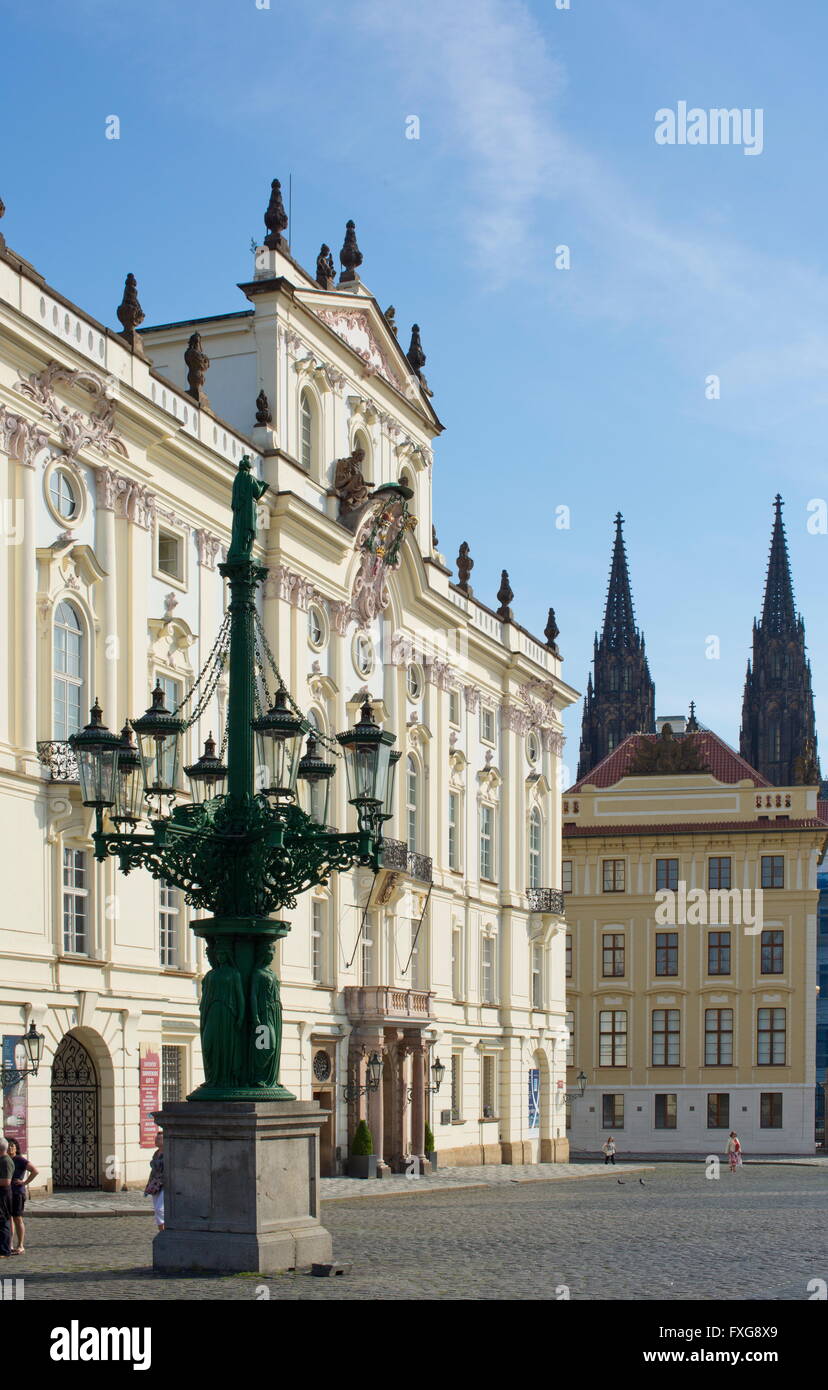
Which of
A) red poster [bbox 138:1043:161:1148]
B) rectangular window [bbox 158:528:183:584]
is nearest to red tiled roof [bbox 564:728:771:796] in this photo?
rectangular window [bbox 158:528:183:584]

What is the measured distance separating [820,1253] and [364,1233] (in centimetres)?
577

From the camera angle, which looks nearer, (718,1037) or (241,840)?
(241,840)

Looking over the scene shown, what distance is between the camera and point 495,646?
55438mm

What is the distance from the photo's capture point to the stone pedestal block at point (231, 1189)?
54.2 ft

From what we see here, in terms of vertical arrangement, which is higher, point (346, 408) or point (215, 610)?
point (346, 408)

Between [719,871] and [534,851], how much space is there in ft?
55.7

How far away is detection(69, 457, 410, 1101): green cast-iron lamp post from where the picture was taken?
17.1m

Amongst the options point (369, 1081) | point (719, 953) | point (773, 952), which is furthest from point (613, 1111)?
point (369, 1081)

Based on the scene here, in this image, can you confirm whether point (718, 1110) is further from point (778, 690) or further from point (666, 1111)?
point (778, 690)

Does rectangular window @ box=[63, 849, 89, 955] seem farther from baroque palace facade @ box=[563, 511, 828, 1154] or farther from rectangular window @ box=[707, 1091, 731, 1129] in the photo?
rectangular window @ box=[707, 1091, 731, 1129]

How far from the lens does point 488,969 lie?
180 ft

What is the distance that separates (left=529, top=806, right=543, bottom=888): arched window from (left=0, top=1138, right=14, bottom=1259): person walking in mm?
39450

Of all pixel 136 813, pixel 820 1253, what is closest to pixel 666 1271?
pixel 820 1253

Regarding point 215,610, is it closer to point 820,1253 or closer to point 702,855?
point 820,1253
